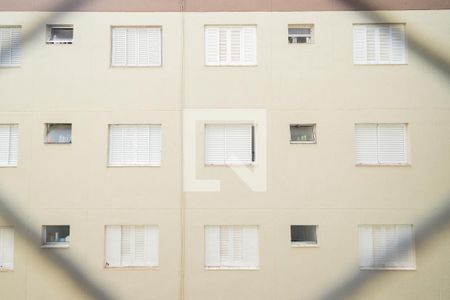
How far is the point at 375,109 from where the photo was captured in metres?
8.16

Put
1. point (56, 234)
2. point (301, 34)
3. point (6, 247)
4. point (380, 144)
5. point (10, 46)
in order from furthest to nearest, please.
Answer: point (301, 34) → point (10, 46) → point (380, 144) → point (56, 234) → point (6, 247)

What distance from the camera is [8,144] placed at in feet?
27.1

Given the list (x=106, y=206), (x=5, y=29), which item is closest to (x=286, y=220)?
(x=106, y=206)

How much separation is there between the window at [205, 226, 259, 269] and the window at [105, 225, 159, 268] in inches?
55.8

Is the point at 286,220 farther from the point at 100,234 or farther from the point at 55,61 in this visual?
the point at 55,61

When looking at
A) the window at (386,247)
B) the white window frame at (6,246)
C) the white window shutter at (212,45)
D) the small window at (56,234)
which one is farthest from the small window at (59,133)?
the window at (386,247)

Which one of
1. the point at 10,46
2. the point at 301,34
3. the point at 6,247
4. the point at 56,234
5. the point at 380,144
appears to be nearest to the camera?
the point at 6,247

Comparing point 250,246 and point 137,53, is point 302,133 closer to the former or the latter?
Result: point 250,246

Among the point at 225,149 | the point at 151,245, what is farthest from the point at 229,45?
the point at 151,245

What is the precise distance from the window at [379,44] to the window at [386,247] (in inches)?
177

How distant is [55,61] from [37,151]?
8.04ft

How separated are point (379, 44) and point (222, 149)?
17.0 ft

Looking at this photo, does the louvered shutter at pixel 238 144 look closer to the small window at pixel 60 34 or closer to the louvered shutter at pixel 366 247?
the louvered shutter at pixel 366 247

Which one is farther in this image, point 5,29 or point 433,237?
point 5,29
